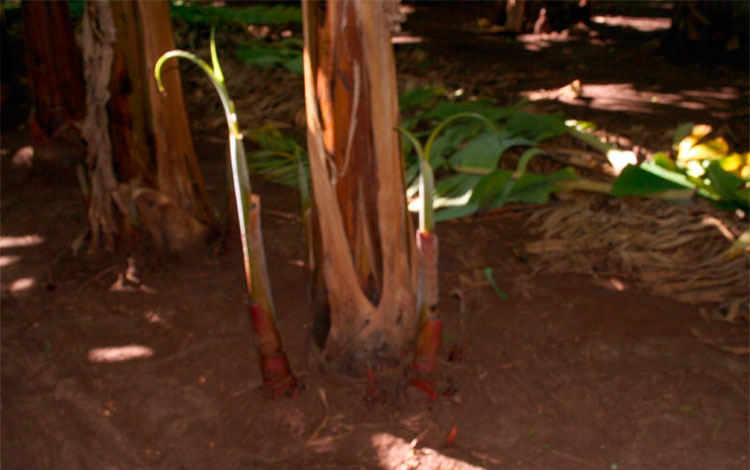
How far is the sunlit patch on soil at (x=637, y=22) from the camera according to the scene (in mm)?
7367

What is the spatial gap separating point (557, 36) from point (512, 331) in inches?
206

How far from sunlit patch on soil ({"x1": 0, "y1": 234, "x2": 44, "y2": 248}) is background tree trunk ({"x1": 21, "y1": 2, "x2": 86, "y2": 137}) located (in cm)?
85

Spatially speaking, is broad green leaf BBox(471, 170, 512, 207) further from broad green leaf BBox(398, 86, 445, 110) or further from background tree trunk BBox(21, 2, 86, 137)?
background tree trunk BBox(21, 2, 86, 137)

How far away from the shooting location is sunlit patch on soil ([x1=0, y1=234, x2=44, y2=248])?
338 cm

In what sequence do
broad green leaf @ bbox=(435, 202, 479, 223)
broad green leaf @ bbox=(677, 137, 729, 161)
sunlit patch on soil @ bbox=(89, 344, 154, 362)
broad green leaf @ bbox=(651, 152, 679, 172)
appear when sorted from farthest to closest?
broad green leaf @ bbox=(677, 137, 729, 161) → broad green leaf @ bbox=(651, 152, 679, 172) → broad green leaf @ bbox=(435, 202, 479, 223) → sunlit patch on soil @ bbox=(89, 344, 154, 362)

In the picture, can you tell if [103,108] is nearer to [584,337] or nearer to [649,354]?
[584,337]

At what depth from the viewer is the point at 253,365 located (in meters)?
2.54

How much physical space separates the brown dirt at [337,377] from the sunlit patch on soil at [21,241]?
1cm

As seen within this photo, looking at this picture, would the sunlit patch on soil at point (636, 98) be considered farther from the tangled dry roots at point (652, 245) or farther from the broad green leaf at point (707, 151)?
the tangled dry roots at point (652, 245)

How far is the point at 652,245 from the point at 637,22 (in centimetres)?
532

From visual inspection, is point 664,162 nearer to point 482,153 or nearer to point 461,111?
point 482,153

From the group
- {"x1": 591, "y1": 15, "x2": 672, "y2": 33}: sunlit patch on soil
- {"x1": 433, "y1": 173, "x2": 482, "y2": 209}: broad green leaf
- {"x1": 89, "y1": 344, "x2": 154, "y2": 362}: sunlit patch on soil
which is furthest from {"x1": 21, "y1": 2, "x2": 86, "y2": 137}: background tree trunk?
{"x1": 591, "y1": 15, "x2": 672, "y2": 33}: sunlit patch on soil

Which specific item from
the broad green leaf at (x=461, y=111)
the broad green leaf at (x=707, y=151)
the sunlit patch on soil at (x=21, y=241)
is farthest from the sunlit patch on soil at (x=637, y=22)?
the sunlit patch on soil at (x=21, y=241)

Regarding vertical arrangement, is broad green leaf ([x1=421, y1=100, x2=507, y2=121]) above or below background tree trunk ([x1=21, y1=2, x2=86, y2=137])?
below
